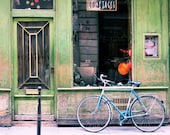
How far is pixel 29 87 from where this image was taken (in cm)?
1062

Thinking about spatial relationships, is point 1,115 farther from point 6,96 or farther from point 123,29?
point 123,29

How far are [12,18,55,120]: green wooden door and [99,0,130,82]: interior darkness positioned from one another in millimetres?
1194

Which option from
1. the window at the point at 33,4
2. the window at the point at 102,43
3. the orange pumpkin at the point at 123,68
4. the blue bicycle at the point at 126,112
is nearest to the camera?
the blue bicycle at the point at 126,112

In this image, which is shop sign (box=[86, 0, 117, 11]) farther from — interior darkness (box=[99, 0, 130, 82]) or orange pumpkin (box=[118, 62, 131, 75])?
orange pumpkin (box=[118, 62, 131, 75])

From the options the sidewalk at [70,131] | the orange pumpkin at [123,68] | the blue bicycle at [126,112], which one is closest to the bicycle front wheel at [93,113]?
the blue bicycle at [126,112]

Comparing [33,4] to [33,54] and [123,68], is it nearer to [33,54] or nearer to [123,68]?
[33,54]

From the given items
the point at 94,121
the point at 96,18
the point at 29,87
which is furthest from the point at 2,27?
the point at 94,121

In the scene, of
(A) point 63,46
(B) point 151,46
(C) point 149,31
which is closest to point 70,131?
(A) point 63,46

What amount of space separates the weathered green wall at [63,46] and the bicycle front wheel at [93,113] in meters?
0.60

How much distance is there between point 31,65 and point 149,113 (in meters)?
2.89

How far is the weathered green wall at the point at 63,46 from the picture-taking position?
34.4 ft

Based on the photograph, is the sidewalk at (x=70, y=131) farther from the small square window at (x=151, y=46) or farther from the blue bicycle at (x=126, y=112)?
the small square window at (x=151, y=46)

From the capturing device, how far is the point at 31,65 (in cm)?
1059

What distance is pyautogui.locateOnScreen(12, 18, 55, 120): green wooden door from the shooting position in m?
10.6
